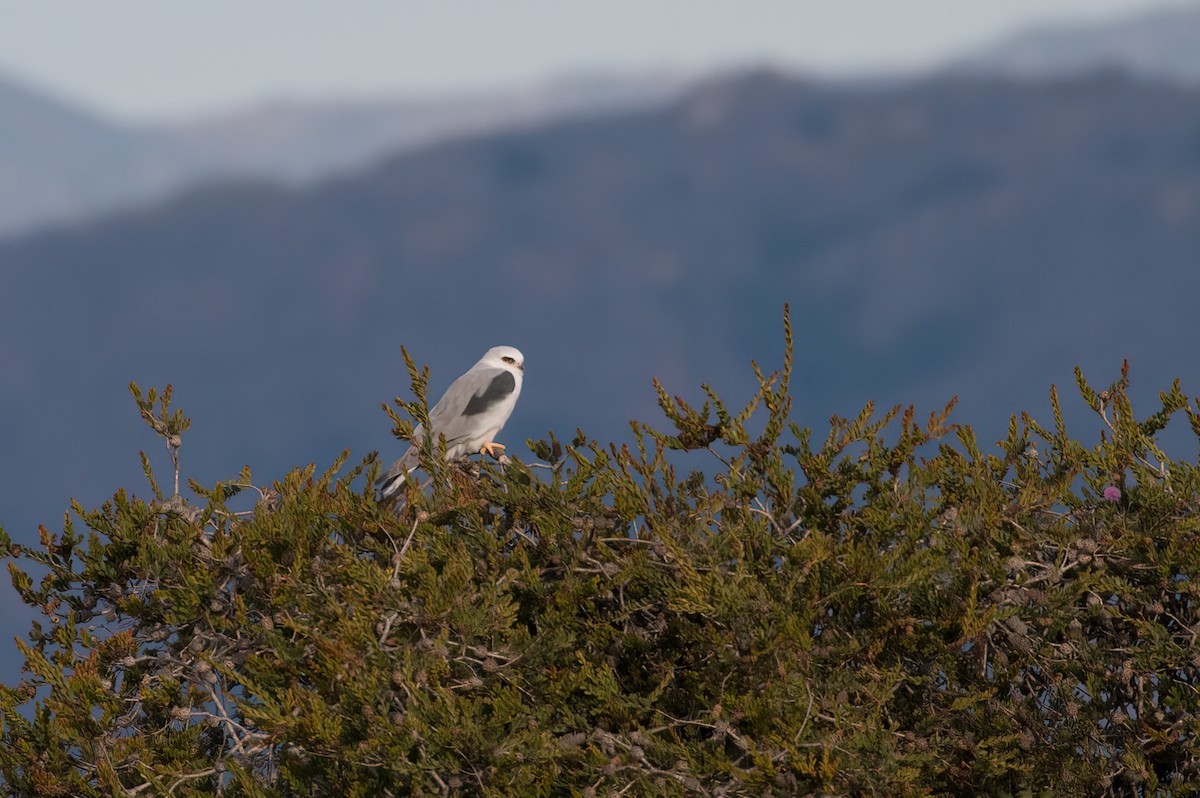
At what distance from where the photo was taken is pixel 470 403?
31.1 feet

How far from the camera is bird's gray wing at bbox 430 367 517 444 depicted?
9422 millimetres

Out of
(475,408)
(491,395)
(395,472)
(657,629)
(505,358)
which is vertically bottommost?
(657,629)

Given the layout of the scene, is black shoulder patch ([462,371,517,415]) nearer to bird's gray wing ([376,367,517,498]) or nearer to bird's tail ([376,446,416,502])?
bird's gray wing ([376,367,517,498])

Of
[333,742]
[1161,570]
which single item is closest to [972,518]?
[1161,570]

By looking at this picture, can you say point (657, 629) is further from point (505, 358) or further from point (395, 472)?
point (505, 358)

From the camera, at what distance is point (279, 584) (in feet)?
18.2

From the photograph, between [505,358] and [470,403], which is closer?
[470,403]

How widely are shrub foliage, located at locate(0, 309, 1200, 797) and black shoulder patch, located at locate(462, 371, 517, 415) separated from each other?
3.25 meters

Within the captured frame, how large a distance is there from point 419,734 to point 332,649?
438 millimetres

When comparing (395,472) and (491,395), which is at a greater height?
(491,395)

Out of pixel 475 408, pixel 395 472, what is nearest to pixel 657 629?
pixel 395 472

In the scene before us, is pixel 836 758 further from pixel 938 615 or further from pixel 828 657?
pixel 938 615

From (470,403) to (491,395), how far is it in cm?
17

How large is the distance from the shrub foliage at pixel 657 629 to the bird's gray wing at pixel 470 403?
10.4 ft
